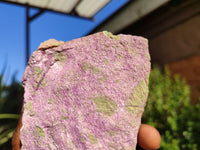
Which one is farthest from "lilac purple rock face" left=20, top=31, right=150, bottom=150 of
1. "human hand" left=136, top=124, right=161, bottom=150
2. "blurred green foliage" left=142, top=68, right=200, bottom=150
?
"blurred green foliage" left=142, top=68, right=200, bottom=150

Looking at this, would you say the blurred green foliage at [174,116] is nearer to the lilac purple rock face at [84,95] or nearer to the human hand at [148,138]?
the human hand at [148,138]

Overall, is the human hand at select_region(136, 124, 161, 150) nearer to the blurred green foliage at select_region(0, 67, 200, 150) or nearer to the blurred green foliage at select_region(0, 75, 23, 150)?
the blurred green foliage at select_region(0, 67, 200, 150)

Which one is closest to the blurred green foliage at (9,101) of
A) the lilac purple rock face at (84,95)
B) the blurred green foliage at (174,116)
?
the lilac purple rock face at (84,95)

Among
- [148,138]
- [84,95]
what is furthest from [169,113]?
[84,95]

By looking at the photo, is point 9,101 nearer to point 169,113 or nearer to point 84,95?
point 84,95

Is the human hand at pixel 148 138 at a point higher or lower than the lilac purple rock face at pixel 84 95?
lower

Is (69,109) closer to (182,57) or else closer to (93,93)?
(93,93)
